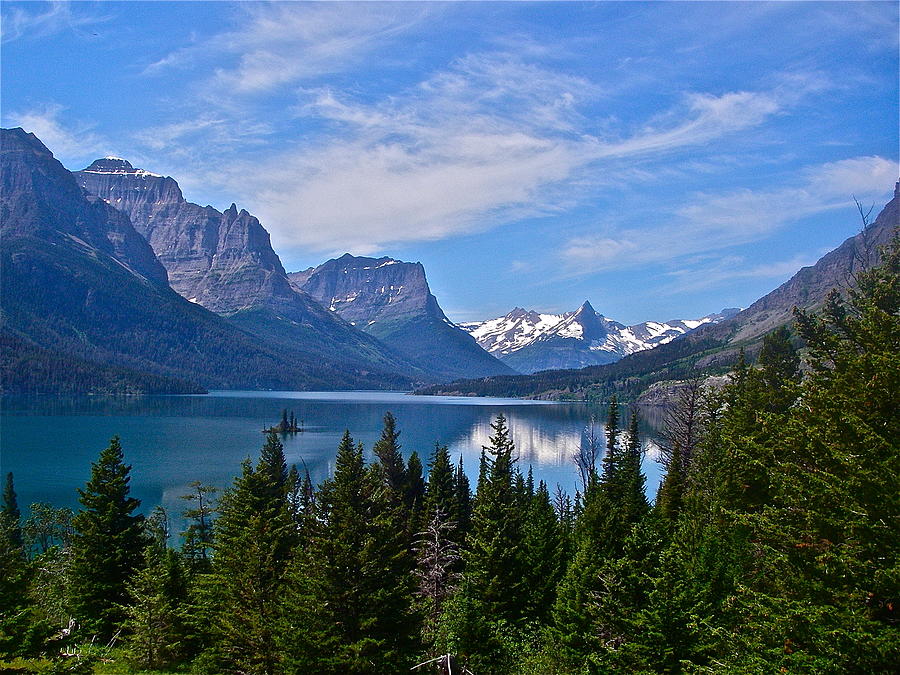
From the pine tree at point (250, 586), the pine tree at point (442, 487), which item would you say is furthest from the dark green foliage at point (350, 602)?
the pine tree at point (442, 487)

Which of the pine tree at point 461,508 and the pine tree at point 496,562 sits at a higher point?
the pine tree at point 496,562

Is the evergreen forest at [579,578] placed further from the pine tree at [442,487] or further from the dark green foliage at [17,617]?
the pine tree at [442,487]

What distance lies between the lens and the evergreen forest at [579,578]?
1523 centimetres

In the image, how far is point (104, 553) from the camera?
39125mm

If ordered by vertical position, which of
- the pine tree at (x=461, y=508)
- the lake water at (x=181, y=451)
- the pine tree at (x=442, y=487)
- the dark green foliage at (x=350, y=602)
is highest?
the dark green foliage at (x=350, y=602)

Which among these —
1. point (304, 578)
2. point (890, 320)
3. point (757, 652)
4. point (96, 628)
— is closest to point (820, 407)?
point (890, 320)

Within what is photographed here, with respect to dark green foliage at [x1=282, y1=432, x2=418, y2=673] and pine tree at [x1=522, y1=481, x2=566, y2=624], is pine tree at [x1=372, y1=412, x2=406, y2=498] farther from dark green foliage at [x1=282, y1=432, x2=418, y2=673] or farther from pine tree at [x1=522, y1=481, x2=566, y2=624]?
dark green foliage at [x1=282, y1=432, x2=418, y2=673]

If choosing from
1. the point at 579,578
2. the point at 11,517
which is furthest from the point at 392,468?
the point at 11,517

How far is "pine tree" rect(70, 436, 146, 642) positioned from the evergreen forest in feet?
0.39

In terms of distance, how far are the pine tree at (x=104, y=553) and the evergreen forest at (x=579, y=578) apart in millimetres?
118

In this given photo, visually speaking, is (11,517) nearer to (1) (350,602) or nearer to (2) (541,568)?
(2) (541,568)

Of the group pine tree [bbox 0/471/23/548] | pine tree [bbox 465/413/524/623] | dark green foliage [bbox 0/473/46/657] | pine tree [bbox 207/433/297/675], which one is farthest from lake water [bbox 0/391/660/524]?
dark green foliage [bbox 0/473/46/657]

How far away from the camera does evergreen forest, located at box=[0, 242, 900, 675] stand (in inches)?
599

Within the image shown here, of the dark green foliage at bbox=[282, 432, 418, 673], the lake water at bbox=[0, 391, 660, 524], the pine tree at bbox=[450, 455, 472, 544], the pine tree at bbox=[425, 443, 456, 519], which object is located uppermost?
the dark green foliage at bbox=[282, 432, 418, 673]
